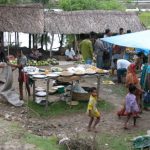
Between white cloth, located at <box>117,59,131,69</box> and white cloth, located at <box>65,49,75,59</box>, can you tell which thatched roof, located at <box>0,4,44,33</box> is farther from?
white cloth, located at <box>117,59,131,69</box>

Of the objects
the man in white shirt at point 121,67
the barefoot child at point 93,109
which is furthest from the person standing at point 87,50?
the barefoot child at point 93,109

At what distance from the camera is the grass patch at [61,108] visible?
472 inches

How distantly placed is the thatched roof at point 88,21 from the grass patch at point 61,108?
8660 mm

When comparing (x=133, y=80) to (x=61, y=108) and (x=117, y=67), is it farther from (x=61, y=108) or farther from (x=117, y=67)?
(x=117, y=67)

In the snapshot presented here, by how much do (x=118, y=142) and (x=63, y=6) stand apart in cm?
1726

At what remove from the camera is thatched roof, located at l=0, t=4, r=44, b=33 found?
20141 millimetres

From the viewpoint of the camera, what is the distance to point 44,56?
21016 mm

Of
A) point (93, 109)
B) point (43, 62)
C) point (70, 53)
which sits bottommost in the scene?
point (43, 62)

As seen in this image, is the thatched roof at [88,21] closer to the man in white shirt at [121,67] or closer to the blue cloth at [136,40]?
the man in white shirt at [121,67]

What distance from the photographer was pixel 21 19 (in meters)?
20.4

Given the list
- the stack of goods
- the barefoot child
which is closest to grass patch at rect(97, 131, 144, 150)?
the barefoot child

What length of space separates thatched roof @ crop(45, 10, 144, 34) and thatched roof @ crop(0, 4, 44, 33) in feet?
1.74

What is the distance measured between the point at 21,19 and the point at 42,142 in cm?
1160

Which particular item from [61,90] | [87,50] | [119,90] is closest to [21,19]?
[87,50]
